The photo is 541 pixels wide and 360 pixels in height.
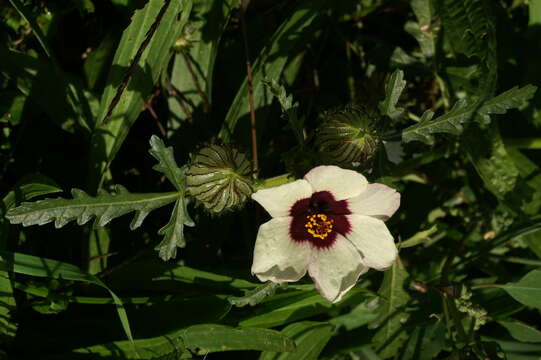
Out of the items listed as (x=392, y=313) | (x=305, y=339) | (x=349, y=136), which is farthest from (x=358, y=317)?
(x=349, y=136)

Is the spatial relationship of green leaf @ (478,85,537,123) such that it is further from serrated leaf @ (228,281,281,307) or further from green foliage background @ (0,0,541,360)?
serrated leaf @ (228,281,281,307)

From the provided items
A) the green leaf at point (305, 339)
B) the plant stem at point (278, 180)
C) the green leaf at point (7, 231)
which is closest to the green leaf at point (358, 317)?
the green leaf at point (305, 339)

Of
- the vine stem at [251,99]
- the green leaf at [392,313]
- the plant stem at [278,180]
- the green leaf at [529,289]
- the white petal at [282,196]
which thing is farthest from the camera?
the green leaf at [392,313]

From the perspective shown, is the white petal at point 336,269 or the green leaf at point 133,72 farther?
the green leaf at point 133,72

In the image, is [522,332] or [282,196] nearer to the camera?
[282,196]

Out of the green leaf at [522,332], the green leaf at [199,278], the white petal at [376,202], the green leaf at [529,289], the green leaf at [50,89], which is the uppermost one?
the green leaf at [50,89]

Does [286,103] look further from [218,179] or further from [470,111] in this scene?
[470,111]

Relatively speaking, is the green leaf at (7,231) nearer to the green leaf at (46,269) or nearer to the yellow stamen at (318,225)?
the green leaf at (46,269)
